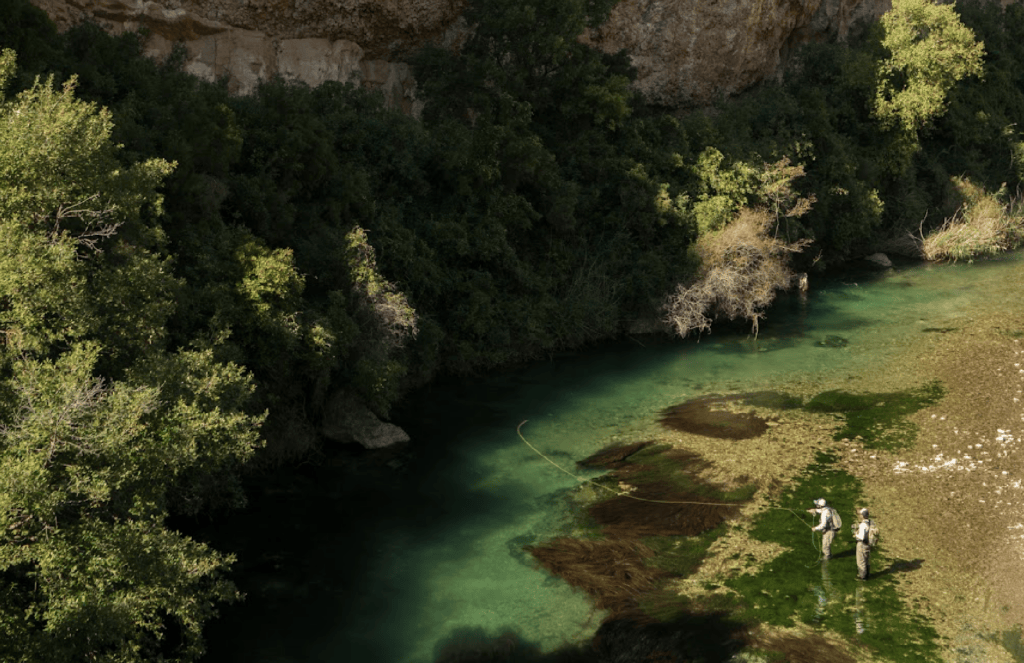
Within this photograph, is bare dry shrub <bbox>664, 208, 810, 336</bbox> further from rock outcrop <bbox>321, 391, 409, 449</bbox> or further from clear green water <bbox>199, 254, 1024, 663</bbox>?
rock outcrop <bbox>321, 391, 409, 449</bbox>

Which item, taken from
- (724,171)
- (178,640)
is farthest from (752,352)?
(178,640)

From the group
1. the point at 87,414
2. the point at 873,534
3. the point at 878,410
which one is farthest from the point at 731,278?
the point at 87,414

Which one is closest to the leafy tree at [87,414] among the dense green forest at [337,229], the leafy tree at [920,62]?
the dense green forest at [337,229]

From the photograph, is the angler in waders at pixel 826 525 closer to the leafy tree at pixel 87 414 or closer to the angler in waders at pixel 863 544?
the angler in waders at pixel 863 544

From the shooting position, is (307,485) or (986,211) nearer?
(307,485)

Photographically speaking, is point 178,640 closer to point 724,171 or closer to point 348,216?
point 348,216

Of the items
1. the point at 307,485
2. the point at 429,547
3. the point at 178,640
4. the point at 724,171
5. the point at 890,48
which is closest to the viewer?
the point at 178,640

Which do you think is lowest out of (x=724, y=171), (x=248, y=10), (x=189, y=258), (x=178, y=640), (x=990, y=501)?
(x=178, y=640)

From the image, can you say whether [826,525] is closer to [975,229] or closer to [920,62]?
[975,229]
